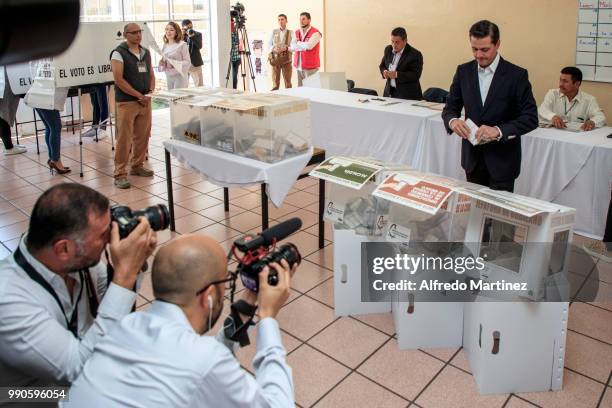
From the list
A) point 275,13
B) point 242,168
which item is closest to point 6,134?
point 242,168

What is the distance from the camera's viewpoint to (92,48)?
5672mm

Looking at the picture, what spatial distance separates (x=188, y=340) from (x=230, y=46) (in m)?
9.12

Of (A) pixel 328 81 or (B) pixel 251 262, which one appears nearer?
(B) pixel 251 262

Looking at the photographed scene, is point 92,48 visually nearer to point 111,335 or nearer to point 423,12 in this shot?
point 423,12

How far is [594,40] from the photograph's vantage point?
586cm

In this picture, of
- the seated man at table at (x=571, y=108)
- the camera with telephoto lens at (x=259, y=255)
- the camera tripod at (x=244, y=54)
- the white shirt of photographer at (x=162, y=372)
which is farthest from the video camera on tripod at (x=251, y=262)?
the camera tripod at (x=244, y=54)

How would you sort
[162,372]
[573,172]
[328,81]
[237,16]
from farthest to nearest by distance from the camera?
[237,16]
[328,81]
[573,172]
[162,372]

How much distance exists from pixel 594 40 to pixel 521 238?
15.3ft

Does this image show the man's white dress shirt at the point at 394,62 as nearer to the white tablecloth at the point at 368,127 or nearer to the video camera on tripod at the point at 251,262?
the white tablecloth at the point at 368,127

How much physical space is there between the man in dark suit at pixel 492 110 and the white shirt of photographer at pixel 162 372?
2.24 m

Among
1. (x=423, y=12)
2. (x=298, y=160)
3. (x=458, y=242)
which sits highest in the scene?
(x=423, y=12)

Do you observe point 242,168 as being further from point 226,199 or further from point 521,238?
point 521,238

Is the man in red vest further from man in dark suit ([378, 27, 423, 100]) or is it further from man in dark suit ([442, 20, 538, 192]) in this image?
man in dark suit ([442, 20, 538, 192])

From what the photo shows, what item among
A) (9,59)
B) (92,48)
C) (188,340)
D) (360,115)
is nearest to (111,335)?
(188,340)
